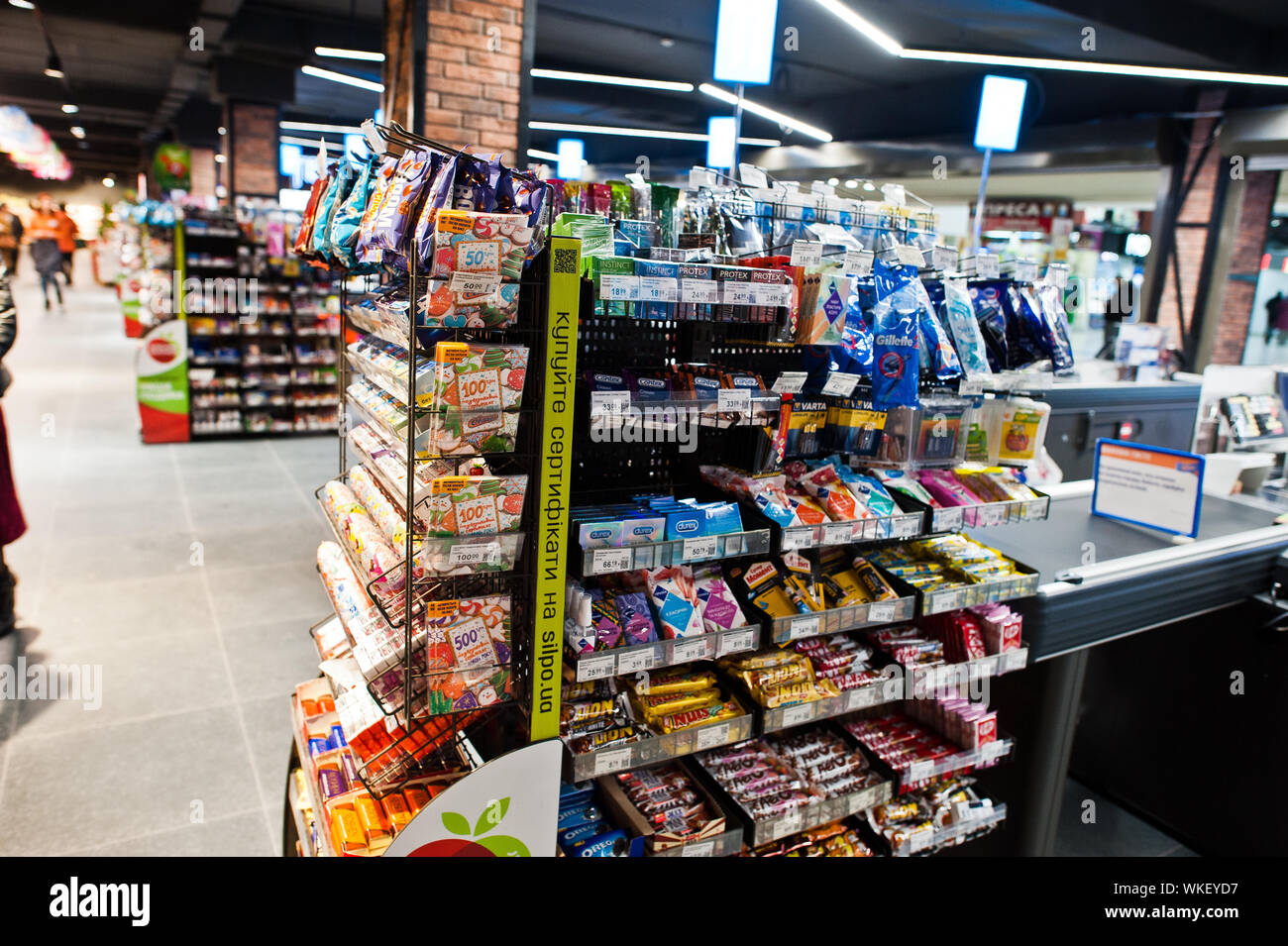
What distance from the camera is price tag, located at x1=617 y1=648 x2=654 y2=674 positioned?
1.83 metres

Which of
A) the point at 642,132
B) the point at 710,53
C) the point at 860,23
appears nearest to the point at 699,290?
the point at 860,23

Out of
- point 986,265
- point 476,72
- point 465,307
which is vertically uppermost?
point 476,72

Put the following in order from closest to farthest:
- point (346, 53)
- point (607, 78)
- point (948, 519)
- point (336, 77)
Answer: point (948, 519)
point (346, 53)
point (607, 78)
point (336, 77)

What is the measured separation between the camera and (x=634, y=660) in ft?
6.06

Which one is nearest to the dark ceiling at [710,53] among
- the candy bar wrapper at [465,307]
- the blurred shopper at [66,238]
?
the blurred shopper at [66,238]

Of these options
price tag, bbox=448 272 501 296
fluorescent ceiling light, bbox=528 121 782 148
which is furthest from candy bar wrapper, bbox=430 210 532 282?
fluorescent ceiling light, bbox=528 121 782 148

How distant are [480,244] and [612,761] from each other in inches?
44.8

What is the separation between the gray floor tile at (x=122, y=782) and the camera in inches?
114

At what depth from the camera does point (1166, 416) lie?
16.1 ft

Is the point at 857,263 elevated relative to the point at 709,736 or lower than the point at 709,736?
elevated

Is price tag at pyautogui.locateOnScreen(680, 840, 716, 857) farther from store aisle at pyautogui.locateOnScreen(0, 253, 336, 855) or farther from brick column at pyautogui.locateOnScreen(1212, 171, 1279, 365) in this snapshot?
brick column at pyautogui.locateOnScreen(1212, 171, 1279, 365)

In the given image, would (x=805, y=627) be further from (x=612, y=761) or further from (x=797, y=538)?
(x=612, y=761)

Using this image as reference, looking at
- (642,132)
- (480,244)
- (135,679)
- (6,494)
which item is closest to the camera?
(480,244)
